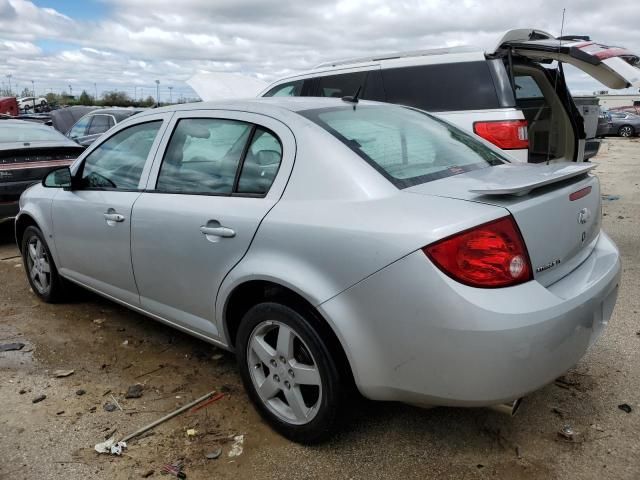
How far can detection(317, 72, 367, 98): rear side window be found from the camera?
6.15m

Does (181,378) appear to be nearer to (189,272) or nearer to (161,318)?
(161,318)

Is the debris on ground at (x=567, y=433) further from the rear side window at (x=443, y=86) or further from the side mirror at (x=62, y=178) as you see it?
the side mirror at (x=62, y=178)

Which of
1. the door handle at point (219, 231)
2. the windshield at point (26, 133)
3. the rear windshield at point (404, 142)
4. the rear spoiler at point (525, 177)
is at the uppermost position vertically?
the rear windshield at point (404, 142)

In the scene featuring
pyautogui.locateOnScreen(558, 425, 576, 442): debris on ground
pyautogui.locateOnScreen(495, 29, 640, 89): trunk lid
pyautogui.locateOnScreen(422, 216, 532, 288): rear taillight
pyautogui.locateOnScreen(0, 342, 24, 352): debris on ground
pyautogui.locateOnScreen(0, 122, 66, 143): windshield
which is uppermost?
pyautogui.locateOnScreen(495, 29, 640, 89): trunk lid

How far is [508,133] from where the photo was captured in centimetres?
502

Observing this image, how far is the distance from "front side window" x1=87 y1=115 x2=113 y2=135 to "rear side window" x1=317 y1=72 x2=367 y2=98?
656cm

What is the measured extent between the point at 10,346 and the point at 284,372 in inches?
92.1

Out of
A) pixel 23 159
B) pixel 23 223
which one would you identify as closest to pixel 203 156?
pixel 23 223

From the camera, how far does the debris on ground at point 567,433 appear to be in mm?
2613

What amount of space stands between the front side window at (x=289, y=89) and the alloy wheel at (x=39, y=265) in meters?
3.52

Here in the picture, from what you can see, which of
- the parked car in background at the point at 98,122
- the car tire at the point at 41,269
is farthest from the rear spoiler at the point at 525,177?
the parked car in background at the point at 98,122

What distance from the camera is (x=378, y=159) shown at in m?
2.55

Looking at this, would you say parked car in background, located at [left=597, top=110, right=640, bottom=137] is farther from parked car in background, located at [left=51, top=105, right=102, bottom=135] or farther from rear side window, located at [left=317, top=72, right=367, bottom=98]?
rear side window, located at [left=317, top=72, right=367, bottom=98]

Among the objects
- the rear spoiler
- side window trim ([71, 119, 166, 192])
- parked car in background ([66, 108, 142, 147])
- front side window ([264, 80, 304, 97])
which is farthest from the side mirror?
parked car in background ([66, 108, 142, 147])
